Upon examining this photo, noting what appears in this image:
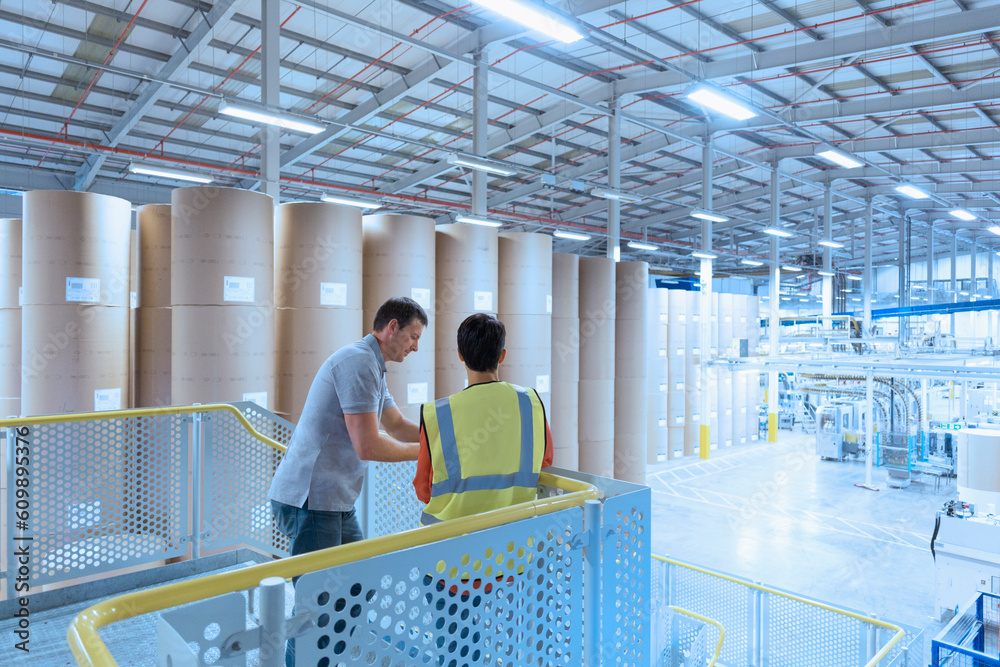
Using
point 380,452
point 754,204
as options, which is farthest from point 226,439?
point 754,204

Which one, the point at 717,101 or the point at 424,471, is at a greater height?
the point at 717,101

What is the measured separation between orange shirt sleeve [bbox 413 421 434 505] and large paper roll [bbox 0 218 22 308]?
460 cm

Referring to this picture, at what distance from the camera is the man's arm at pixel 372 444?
7.01 feet

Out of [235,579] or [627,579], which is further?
[627,579]

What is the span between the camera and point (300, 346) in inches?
190

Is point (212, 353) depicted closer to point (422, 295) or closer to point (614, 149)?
point (422, 295)

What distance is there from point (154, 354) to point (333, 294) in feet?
4.63

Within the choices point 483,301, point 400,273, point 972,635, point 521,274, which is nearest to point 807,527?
point 972,635

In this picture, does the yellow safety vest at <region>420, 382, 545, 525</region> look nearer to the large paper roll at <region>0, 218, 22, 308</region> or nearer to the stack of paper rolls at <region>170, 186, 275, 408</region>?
the stack of paper rolls at <region>170, 186, 275, 408</region>

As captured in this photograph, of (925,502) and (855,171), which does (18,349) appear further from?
(855,171)

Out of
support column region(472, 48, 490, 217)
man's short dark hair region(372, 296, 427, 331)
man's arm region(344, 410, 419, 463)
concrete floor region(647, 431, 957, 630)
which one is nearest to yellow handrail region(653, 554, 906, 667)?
concrete floor region(647, 431, 957, 630)

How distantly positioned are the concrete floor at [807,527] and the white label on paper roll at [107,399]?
5753 mm

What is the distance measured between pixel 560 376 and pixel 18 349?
5185 millimetres

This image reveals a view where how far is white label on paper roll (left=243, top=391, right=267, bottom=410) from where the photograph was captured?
4.36 meters
